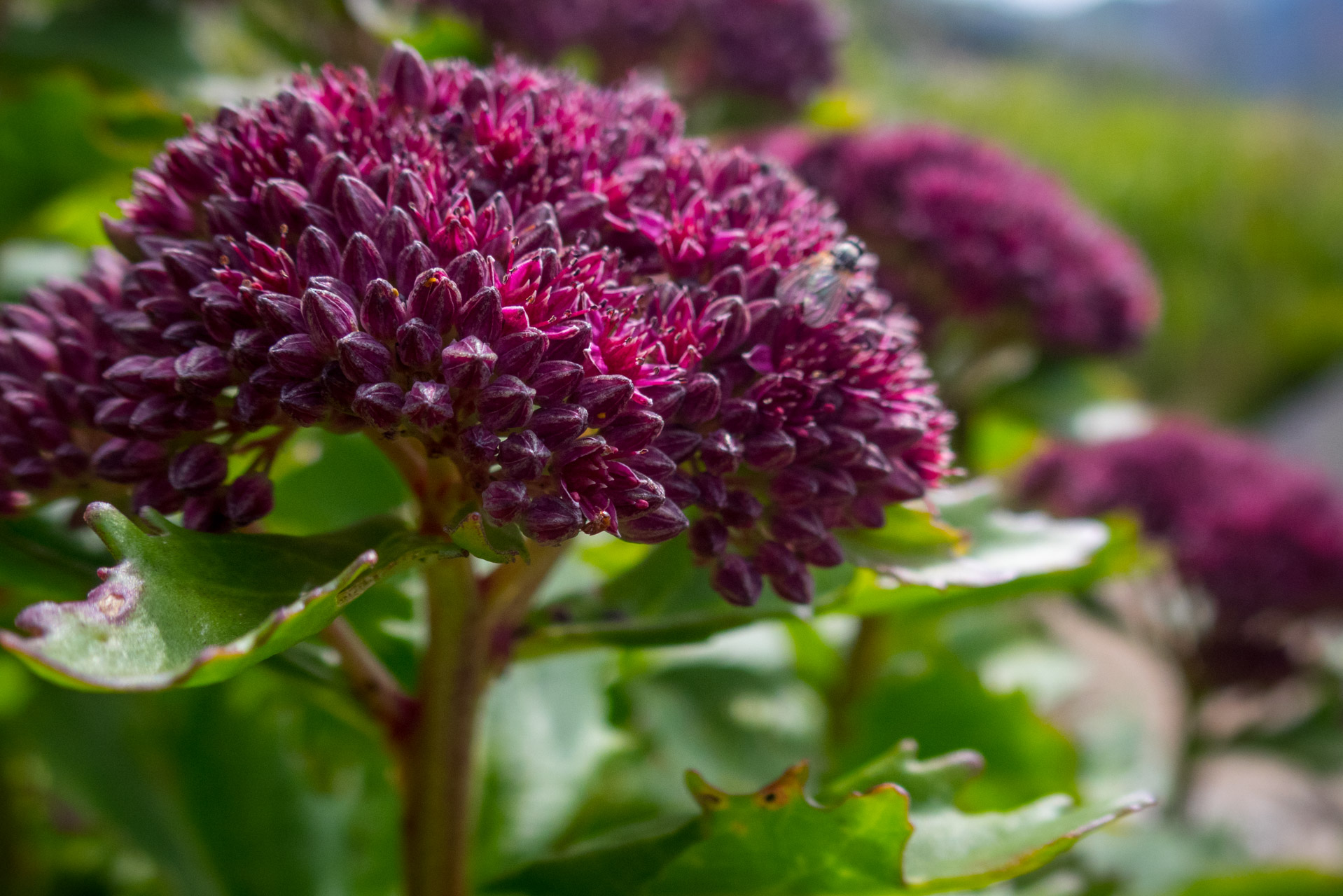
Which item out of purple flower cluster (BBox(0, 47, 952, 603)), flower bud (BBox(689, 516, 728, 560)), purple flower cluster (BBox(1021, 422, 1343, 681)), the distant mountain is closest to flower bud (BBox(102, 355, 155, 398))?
purple flower cluster (BBox(0, 47, 952, 603))

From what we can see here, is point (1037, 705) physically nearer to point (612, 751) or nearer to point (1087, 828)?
point (612, 751)

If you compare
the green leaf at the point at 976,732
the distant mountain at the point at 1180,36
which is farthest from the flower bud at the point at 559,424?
the distant mountain at the point at 1180,36

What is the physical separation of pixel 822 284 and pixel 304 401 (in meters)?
0.30

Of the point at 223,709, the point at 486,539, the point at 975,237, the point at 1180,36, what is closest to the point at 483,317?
the point at 486,539

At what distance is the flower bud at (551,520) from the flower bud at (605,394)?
0.05 m

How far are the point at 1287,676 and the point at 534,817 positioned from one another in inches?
53.6

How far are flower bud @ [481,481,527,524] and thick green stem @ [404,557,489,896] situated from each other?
0.47 feet

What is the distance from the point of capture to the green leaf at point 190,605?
447mm

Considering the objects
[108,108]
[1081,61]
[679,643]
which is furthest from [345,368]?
[1081,61]

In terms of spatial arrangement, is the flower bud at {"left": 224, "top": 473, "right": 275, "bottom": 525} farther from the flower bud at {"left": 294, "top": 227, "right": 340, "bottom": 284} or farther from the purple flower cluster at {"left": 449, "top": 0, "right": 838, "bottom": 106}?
the purple flower cluster at {"left": 449, "top": 0, "right": 838, "bottom": 106}

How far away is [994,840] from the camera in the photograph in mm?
652

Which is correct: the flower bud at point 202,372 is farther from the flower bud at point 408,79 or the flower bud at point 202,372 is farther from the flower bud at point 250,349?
the flower bud at point 408,79

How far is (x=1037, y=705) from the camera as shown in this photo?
183 centimetres

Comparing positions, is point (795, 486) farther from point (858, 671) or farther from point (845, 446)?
point (858, 671)
